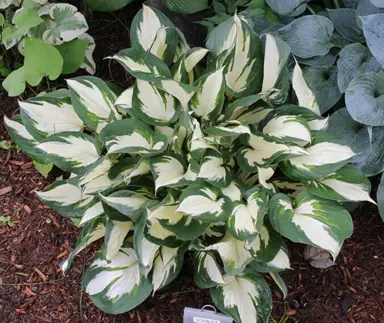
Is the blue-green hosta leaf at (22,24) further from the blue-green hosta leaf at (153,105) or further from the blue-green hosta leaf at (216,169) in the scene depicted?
the blue-green hosta leaf at (216,169)

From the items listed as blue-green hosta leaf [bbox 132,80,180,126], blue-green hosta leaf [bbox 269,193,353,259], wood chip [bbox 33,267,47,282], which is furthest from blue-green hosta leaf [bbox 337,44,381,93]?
wood chip [bbox 33,267,47,282]

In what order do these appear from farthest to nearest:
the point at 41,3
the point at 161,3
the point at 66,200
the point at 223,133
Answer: the point at 161,3, the point at 41,3, the point at 66,200, the point at 223,133

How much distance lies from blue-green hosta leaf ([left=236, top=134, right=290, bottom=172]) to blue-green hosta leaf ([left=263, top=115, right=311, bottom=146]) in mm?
27

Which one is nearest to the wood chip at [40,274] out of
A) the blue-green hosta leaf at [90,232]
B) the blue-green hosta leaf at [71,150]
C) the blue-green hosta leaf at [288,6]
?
the blue-green hosta leaf at [90,232]

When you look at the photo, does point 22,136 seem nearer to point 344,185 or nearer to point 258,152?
point 258,152

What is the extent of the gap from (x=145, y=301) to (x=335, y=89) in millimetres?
905

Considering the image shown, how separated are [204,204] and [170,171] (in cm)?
14

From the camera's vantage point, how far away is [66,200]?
156 cm

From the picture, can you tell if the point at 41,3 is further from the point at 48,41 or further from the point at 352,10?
the point at 352,10

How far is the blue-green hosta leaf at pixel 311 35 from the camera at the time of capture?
5.57ft

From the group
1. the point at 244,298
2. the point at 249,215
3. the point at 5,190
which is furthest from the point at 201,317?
the point at 5,190

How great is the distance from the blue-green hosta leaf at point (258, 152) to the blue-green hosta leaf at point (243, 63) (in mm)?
171

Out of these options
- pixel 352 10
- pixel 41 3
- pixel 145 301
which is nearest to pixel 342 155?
pixel 352 10

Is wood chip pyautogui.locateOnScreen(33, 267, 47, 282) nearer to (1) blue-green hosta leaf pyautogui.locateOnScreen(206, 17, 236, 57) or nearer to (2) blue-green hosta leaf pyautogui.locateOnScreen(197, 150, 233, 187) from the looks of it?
(2) blue-green hosta leaf pyautogui.locateOnScreen(197, 150, 233, 187)
